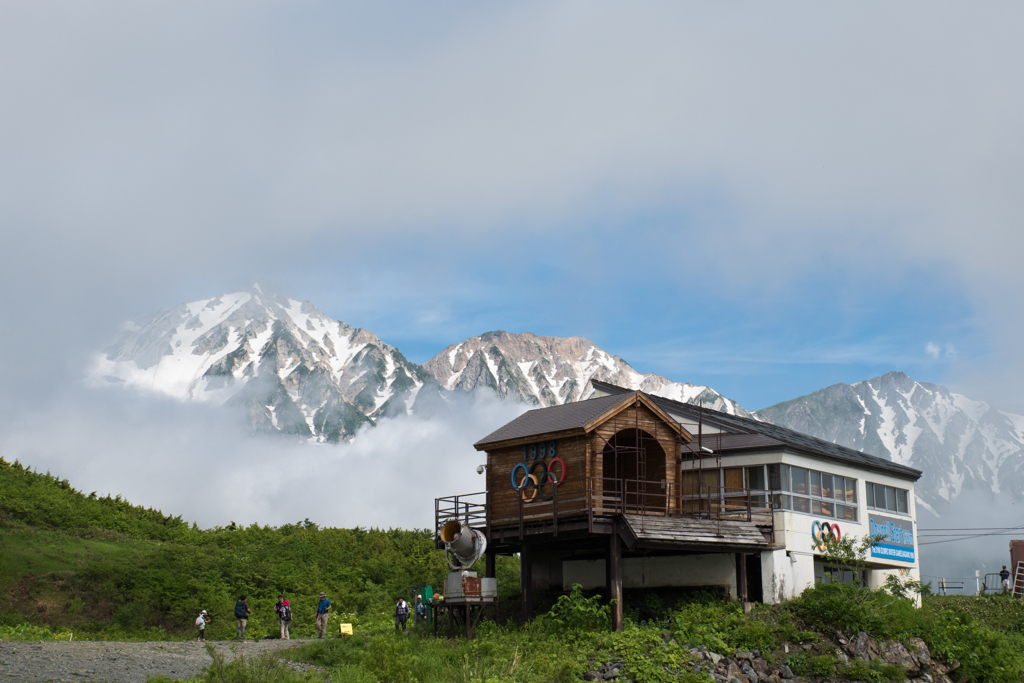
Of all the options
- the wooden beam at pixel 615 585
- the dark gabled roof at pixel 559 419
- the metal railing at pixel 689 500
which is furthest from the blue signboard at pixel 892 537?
the wooden beam at pixel 615 585

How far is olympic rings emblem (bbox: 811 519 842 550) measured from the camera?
116ft

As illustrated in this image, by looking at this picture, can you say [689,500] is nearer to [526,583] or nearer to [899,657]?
[526,583]

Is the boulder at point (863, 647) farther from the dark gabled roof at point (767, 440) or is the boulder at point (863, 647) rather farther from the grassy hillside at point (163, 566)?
the grassy hillside at point (163, 566)

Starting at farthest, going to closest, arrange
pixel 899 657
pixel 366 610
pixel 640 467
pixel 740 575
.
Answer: pixel 366 610
pixel 640 467
pixel 740 575
pixel 899 657

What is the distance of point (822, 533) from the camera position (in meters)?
35.8

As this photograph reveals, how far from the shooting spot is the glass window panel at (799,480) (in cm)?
3562

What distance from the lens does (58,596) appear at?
4481cm

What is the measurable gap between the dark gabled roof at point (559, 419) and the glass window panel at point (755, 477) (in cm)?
537

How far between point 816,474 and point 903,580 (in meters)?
5.99

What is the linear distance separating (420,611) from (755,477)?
44.8 feet

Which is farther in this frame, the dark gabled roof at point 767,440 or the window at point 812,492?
the dark gabled roof at point 767,440

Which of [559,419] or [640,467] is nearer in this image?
[559,419]

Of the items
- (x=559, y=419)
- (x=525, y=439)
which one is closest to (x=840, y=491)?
(x=559, y=419)

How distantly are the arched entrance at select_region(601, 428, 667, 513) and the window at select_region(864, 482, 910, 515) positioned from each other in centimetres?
949
